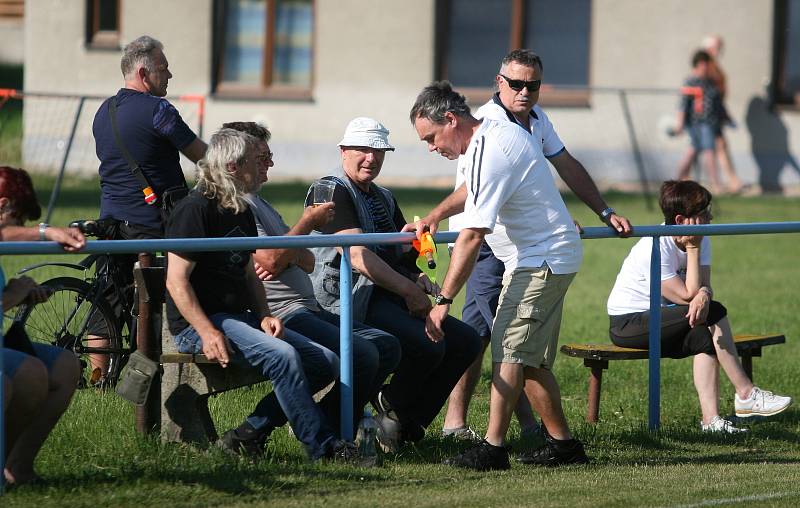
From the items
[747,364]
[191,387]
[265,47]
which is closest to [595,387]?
[747,364]

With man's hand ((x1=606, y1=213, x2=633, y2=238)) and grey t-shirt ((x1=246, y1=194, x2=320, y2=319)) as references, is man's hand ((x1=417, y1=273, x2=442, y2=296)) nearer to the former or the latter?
grey t-shirt ((x1=246, y1=194, x2=320, y2=319))

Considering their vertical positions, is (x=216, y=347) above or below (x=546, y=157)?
below

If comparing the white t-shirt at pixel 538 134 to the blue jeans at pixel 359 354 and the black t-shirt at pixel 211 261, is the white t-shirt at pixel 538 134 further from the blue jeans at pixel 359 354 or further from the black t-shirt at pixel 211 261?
the black t-shirt at pixel 211 261

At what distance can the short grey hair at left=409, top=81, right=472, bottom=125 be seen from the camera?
605 cm

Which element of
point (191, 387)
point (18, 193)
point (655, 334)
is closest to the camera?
point (18, 193)

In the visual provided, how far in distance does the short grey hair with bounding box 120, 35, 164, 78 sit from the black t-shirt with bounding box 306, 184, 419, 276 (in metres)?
1.49

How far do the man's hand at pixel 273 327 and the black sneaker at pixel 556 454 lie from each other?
1304 millimetres

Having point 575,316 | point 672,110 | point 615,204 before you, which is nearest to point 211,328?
point 575,316

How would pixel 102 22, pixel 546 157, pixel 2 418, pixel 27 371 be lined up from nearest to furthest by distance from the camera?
1. pixel 2 418
2. pixel 27 371
3. pixel 546 157
4. pixel 102 22

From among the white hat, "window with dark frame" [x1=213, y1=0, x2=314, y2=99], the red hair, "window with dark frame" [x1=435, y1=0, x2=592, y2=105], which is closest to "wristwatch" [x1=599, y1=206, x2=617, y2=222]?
the white hat

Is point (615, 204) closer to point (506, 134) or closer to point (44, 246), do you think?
point (506, 134)

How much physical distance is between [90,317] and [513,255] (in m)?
2.59

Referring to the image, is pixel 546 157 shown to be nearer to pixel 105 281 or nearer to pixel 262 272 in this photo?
pixel 262 272

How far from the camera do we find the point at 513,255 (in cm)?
596
